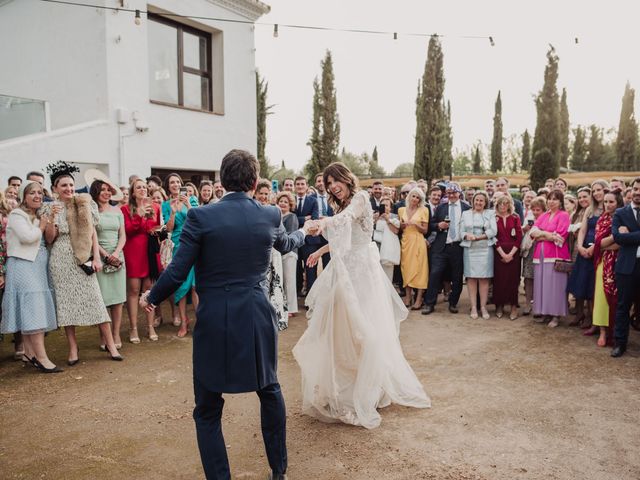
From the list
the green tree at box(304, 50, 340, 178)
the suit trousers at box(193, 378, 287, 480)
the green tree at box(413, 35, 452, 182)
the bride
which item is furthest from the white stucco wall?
the green tree at box(304, 50, 340, 178)

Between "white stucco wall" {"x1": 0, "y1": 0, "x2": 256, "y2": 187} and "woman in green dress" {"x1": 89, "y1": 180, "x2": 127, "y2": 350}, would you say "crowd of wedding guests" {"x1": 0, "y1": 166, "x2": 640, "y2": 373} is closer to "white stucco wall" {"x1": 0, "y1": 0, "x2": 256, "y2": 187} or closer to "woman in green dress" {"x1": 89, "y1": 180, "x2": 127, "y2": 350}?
"woman in green dress" {"x1": 89, "y1": 180, "x2": 127, "y2": 350}

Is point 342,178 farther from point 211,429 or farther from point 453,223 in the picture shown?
point 453,223

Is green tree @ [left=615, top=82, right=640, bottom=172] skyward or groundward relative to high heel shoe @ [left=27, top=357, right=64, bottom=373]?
skyward

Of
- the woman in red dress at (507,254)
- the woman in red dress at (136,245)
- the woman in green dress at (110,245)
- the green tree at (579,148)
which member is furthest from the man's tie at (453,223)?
the green tree at (579,148)

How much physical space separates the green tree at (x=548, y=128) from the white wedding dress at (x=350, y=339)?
26.4 meters

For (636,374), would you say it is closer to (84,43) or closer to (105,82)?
(105,82)

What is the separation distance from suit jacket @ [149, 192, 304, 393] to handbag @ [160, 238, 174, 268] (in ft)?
13.1

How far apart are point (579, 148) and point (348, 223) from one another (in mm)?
53481

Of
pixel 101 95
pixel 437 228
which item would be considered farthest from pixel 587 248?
pixel 101 95

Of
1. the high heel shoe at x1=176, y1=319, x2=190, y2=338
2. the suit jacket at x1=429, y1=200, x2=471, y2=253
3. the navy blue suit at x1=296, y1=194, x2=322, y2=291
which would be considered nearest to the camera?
the high heel shoe at x1=176, y1=319, x2=190, y2=338

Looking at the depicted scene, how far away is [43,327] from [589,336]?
6629 millimetres

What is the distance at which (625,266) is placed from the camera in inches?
223

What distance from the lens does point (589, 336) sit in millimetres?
6684

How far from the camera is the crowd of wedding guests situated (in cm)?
534
